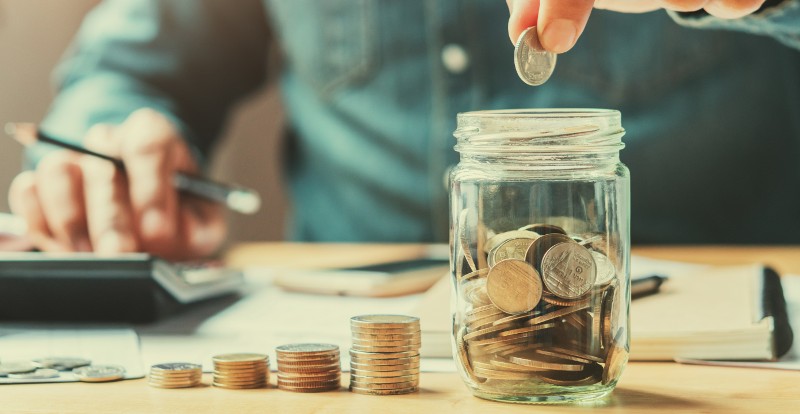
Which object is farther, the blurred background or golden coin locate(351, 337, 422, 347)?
the blurred background

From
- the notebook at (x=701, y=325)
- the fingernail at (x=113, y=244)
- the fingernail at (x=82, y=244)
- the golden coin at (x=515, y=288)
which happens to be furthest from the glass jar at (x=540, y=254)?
the fingernail at (x=82, y=244)

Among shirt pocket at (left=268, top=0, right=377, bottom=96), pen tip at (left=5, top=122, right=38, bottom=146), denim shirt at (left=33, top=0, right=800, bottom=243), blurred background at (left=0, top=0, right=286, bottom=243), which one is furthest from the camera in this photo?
blurred background at (left=0, top=0, right=286, bottom=243)

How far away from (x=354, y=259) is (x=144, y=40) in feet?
2.34

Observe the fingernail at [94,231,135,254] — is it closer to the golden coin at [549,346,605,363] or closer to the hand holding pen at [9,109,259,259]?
the hand holding pen at [9,109,259,259]

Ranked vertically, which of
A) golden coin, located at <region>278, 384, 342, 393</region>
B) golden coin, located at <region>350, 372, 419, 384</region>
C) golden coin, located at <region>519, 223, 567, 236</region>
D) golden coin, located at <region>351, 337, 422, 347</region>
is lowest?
golden coin, located at <region>278, 384, 342, 393</region>

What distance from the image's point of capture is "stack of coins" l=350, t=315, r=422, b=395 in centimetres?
63

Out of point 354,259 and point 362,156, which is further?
point 362,156

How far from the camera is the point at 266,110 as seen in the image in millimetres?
2979

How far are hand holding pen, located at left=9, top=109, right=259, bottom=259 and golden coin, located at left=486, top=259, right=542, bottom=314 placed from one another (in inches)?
26.7

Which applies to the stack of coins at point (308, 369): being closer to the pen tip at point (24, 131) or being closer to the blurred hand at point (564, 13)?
the blurred hand at point (564, 13)

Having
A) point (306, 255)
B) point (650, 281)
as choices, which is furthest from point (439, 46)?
point (650, 281)

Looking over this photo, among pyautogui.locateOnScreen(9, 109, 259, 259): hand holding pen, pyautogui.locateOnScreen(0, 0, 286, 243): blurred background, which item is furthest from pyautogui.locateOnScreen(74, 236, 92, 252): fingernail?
pyautogui.locateOnScreen(0, 0, 286, 243): blurred background

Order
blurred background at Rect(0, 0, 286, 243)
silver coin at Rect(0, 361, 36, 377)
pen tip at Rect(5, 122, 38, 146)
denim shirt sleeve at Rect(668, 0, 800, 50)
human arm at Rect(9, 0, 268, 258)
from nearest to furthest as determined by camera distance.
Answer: silver coin at Rect(0, 361, 36, 377), denim shirt sleeve at Rect(668, 0, 800, 50), pen tip at Rect(5, 122, 38, 146), human arm at Rect(9, 0, 268, 258), blurred background at Rect(0, 0, 286, 243)

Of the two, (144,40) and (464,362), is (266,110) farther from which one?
(464,362)
